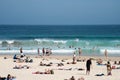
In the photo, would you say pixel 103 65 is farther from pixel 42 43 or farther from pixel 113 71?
pixel 42 43

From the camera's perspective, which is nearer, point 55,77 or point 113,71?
point 55,77

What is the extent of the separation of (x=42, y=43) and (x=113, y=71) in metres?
38.5

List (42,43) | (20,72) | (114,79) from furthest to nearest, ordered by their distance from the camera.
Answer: (42,43) < (20,72) < (114,79)

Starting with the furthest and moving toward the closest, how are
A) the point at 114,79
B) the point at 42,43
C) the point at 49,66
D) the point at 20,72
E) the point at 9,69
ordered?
1. the point at 42,43
2. the point at 49,66
3. the point at 9,69
4. the point at 20,72
5. the point at 114,79

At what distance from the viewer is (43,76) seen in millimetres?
24406

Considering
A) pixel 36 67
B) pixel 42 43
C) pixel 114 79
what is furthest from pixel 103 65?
pixel 42 43

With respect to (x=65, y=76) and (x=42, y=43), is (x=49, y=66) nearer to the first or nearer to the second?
(x=65, y=76)

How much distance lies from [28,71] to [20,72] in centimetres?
83

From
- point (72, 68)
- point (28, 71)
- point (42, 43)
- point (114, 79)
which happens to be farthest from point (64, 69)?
point (42, 43)

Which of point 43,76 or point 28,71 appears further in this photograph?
point 28,71

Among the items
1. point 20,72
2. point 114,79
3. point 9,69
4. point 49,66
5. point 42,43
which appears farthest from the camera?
point 42,43

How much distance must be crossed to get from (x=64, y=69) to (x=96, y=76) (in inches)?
166

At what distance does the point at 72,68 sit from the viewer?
2925cm

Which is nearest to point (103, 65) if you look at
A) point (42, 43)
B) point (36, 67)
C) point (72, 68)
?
point (72, 68)
